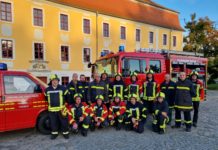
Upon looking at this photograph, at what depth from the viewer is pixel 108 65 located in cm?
837

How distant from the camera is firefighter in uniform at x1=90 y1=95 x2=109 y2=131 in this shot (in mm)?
6310

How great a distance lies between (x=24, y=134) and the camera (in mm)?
6191

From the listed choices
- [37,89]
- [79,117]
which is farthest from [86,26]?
[79,117]

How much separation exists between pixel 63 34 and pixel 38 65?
152 inches

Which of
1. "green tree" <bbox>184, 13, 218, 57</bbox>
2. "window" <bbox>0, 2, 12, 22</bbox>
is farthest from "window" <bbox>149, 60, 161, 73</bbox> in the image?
"green tree" <bbox>184, 13, 218, 57</bbox>

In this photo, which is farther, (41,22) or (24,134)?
(41,22)

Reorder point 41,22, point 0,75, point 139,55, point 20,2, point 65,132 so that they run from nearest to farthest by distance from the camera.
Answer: point 0,75
point 65,132
point 139,55
point 20,2
point 41,22

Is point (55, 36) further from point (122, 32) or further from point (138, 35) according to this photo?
point (138, 35)

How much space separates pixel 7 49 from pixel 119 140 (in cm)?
1500

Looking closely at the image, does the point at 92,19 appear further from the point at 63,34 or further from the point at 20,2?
the point at 20,2

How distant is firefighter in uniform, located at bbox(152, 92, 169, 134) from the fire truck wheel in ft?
10.1

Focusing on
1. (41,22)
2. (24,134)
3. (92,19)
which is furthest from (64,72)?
(24,134)

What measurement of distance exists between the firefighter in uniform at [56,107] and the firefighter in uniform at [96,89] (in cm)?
129

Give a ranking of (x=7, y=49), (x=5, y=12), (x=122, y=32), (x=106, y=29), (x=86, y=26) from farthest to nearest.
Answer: (x=122, y=32), (x=106, y=29), (x=86, y=26), (x=7, y=49), (x=5, y=12)
